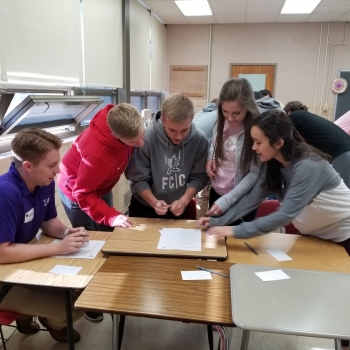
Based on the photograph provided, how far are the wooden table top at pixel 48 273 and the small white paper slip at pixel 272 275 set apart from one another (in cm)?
64

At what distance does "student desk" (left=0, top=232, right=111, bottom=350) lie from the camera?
1.20 meters

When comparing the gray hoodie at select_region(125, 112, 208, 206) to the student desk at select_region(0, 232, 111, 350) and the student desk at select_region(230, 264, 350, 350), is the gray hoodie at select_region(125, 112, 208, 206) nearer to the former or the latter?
the student desk at select_region(0, 232, 111, 350)

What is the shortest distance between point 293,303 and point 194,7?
4417 mm

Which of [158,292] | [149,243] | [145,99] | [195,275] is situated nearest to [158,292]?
[158,292]

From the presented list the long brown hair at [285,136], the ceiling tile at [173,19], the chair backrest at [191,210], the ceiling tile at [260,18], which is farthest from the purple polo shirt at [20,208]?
the ceiling tile at [260,18]

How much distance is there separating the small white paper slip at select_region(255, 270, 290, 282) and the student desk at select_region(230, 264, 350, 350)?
0.06 feet

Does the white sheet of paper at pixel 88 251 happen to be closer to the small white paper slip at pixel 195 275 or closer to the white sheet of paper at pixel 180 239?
the white sheet of paper at pixel 180 239

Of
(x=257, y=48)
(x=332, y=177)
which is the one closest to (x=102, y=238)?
(x=332, y=177)

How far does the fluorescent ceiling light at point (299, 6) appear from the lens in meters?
4.27

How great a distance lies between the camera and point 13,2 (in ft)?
6.29

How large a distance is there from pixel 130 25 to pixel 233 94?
301 cm

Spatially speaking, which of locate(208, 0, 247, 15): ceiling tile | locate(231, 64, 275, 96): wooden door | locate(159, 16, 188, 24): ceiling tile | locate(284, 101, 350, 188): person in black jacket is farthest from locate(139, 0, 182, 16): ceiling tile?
locate(284, 101, 350, 188): person in black jacket

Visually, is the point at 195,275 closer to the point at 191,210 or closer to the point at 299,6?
the point at 191,210

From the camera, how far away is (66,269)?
1.30m
